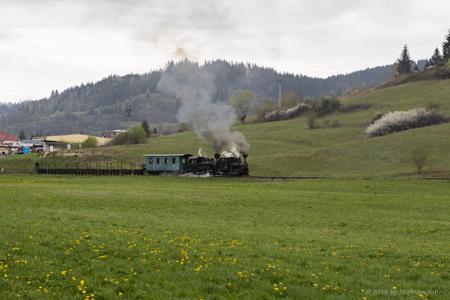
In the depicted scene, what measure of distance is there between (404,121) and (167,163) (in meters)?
67.1

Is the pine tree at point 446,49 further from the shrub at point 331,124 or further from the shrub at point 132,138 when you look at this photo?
the shrub at point 132,138

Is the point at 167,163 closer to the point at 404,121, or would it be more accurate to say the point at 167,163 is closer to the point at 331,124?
the point at 404,121

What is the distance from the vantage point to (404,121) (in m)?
115

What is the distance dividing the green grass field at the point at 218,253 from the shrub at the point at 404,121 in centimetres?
8461

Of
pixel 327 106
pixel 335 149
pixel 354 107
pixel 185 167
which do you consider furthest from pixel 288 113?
pixel 185 167

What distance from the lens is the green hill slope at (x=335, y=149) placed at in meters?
78.4

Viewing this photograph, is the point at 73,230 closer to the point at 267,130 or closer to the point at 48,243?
the point at 48,243

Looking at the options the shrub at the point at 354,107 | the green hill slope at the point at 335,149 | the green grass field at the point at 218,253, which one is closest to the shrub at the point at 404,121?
the green hill slope at the point at 335,149

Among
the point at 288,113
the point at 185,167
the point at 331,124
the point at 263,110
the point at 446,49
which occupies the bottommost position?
the point at 185,167

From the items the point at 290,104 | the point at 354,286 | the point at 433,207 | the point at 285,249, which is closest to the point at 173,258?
Answer: the point at 285,249

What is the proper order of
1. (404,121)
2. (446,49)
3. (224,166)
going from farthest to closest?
(446,49), (404,121), (224,166)

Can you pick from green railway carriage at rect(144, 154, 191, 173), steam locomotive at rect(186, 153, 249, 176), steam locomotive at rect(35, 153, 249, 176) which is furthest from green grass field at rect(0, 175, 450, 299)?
green railway carriage at rect(144, 154, 191, 173)

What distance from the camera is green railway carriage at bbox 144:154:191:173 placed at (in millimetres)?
74688

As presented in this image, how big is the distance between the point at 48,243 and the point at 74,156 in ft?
302
